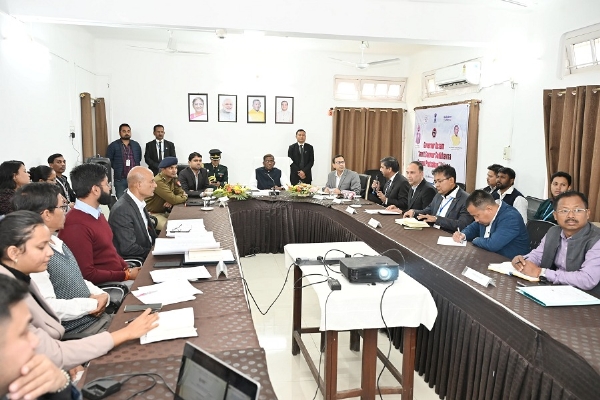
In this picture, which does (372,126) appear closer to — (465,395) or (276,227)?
(276,227)

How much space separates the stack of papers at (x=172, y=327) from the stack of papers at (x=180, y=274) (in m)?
0.42

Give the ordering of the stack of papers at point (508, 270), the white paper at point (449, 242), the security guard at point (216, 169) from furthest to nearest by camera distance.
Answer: the security guard at point (216, 169) < the white paper at point (449, 242) < the stack of papers at point (508, 270)

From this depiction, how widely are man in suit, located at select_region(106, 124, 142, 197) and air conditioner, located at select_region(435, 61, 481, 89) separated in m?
5.29

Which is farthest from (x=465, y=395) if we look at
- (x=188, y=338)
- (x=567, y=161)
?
(x=567, y=161)

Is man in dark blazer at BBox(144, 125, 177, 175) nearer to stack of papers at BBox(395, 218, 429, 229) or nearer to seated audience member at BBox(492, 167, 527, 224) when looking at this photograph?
stack of papers at BBox(395, 218, 429, 229)

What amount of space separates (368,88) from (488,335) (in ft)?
24.5

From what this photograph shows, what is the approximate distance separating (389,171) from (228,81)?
426 cm

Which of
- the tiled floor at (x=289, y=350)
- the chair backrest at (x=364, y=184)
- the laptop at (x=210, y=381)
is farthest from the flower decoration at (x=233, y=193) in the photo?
the laptop at (x=210, y=381)

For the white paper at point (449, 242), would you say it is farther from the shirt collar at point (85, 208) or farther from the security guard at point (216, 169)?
the security guard at point (216, 169)

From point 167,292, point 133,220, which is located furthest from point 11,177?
point 167,292

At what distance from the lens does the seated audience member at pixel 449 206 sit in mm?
3866

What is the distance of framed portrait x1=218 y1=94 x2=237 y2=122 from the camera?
27.9 ft

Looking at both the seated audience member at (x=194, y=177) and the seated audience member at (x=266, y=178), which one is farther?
the seated audience member at (x=266, y=178)

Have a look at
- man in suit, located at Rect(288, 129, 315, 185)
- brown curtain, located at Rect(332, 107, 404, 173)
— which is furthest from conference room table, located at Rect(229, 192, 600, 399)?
brown curtain, located at Rect(332, 107, 404, 173)
